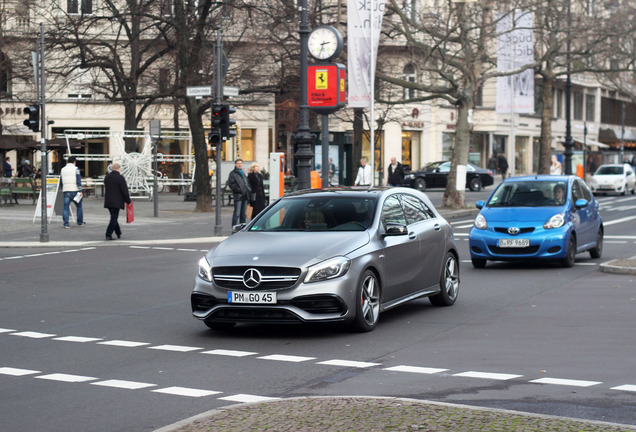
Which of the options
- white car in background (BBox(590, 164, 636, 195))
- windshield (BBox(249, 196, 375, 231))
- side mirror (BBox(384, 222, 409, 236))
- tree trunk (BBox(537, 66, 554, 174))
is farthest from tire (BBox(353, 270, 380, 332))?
tree trunk (BBox(537, 66, 554, 174))

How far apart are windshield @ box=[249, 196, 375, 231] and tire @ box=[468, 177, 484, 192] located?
146ft

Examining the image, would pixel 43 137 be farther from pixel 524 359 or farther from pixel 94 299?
pixel 524 359

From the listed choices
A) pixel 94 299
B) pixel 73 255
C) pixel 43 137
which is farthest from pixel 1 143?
pixel 94 299

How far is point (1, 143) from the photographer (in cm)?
4181

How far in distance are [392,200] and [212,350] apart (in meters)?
3.29

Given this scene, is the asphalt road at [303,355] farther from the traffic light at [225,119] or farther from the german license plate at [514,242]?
the traffic light at [225,119]

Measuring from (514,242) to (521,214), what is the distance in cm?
63

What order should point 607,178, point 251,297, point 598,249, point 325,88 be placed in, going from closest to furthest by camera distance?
point 251,297, point 598,249, point 325,88, point 607,178

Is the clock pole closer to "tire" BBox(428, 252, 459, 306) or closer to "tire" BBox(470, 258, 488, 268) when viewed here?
"tire" BBox(470, 258, 488, 268)

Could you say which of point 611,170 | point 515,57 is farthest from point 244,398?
point 611,170

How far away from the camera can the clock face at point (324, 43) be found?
26.4m

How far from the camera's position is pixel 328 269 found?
10.7m

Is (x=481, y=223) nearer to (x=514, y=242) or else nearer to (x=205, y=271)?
(x=514, y=242)

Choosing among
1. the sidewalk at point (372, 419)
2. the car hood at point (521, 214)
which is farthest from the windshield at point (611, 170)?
the sidewalk at point (372, 419)
